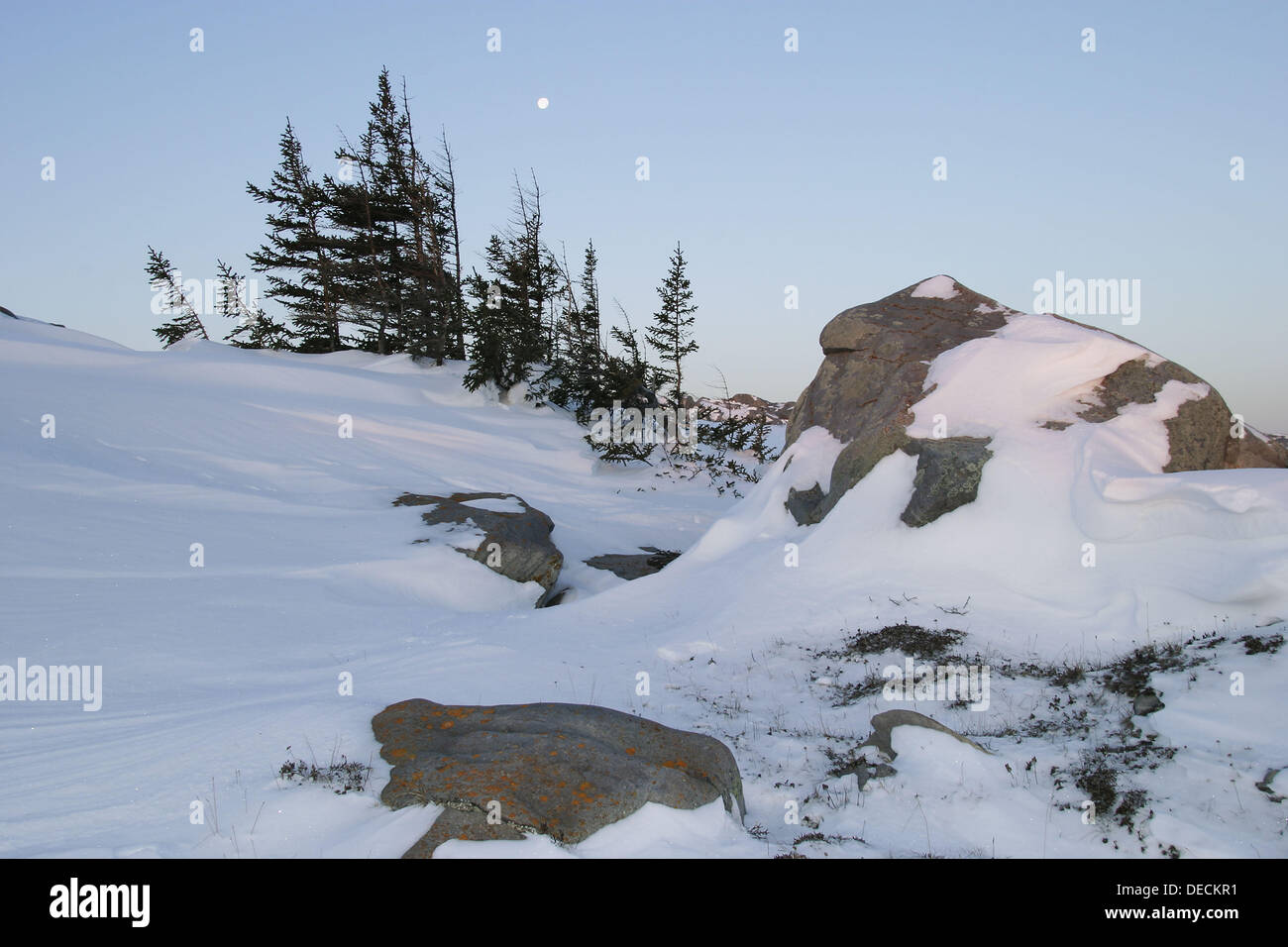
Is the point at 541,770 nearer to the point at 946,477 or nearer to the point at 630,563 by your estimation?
the point at 946,477

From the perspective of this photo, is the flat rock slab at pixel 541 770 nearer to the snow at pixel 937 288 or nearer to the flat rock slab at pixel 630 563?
the flat rock slab at pixel 630 563

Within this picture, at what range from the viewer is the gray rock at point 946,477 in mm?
10492

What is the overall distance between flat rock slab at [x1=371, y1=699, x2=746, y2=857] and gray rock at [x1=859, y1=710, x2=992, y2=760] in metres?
1.48

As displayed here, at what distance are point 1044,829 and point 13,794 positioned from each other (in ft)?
20.8

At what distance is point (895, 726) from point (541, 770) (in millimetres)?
2935

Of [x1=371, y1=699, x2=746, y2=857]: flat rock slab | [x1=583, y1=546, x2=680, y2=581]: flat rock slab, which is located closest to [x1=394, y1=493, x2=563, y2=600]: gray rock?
[x1=583, y1=546, x2=680, y2=581]: flat rock slab

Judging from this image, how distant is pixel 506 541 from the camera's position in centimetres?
1372

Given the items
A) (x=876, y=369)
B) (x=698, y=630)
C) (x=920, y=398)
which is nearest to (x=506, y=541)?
(x=698, y=630)

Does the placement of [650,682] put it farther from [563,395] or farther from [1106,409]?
[563,395]

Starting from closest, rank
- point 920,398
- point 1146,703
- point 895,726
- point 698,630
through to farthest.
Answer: point 895,726
point 1146,703
point 698,630
point 920,398

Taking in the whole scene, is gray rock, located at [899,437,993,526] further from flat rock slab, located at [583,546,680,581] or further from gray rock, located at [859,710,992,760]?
flat rock slab, located at [583,546,680,581]

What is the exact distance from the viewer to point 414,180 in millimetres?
32844

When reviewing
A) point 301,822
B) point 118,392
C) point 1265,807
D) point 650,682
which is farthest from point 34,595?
point 1265,807

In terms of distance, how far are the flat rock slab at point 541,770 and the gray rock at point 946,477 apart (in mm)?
6550
